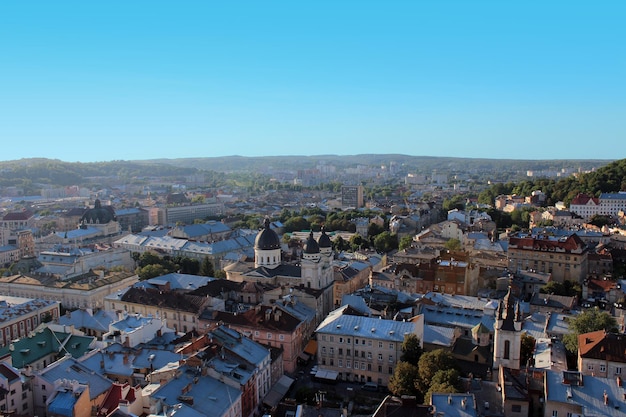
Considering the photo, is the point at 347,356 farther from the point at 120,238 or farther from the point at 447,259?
the point at 120,238

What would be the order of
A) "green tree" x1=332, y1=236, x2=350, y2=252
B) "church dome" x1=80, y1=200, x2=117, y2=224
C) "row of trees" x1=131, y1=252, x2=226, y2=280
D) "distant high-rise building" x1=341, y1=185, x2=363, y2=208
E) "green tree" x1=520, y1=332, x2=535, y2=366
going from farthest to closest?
"distant high-rise building" x1=341, y1=185, x2=363, y2=208 → "church dome" x1=80, y1=200, x2=117, y2=224 → "green tree" x1=332, y1=236, x2=350, y2=252 → "row of trees" x1=131, y1=252, x2=226, y2=280 → "green tree" x1=520, y1=332, x2=535, y2=366

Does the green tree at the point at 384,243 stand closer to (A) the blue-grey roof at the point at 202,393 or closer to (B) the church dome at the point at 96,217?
(B) the church dome at the point at 96,217

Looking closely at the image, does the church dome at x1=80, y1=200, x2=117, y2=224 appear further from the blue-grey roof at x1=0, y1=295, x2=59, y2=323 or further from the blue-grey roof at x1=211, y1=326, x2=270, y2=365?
the blue-grey roof at x1=211, y1=326, x2=270, y2=365

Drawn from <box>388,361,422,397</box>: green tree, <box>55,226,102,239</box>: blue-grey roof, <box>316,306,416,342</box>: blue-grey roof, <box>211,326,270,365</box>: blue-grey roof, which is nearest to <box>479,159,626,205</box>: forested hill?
<box>316,306,416,342</box>: blue-grey roof

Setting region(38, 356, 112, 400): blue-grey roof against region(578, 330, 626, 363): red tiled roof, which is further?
region(578, 330, 626, 363): red tiled roof

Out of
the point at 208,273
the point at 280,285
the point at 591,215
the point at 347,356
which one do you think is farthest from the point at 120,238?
the point at 591,215

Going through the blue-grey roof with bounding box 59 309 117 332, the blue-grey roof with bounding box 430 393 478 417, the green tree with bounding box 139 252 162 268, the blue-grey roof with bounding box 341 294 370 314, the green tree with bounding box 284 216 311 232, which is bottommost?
the green tree with bounding box 284 216 311 232
